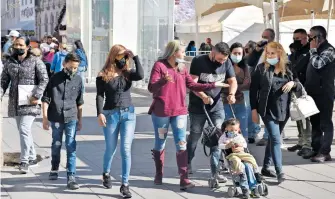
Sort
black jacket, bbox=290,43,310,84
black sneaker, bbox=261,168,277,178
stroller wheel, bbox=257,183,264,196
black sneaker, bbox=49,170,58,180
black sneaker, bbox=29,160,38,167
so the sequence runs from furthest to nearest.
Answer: black jacket, bbox=290,43,310,84, black sneaker, bbox=29,160,38,167, black sneaker, bbox=261,168,277,178, black sneaker, bbox=49,170,58,180, stroller wheel, bbox=257,183,264,196

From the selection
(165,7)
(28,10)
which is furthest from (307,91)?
(28,10)

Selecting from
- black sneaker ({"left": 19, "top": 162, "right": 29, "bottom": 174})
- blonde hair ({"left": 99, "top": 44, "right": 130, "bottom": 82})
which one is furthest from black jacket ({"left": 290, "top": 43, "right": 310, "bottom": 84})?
A: black sneaker ({"left": 19, "top": 162, "right": 29, "bottom": 174})

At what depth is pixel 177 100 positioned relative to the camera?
7641 millimetres

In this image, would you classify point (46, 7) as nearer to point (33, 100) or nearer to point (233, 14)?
point (233, 14)

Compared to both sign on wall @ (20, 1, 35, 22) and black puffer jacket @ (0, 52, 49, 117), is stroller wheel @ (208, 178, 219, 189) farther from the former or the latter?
sign on wall @ (20, 1, 35, 22)

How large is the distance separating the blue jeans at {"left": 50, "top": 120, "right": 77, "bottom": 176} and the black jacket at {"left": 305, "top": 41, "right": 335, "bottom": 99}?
11.6ft

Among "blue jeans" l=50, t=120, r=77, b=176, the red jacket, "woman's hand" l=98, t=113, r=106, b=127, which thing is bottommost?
"blue jeans" l=50, t=120, r=77, b=176

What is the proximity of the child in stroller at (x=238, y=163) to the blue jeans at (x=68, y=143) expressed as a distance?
5.83 feet

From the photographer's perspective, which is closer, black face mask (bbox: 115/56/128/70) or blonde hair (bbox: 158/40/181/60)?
black face mask (bbox: 115/56/128/70)

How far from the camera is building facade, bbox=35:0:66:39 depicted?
176 feet

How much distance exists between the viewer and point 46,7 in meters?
57.4

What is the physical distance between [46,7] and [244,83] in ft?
162

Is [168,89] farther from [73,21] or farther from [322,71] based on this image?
[73,21]

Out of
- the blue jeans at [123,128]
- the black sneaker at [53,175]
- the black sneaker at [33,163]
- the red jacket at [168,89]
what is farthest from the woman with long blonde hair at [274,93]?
the black sneaker at [33,163]
